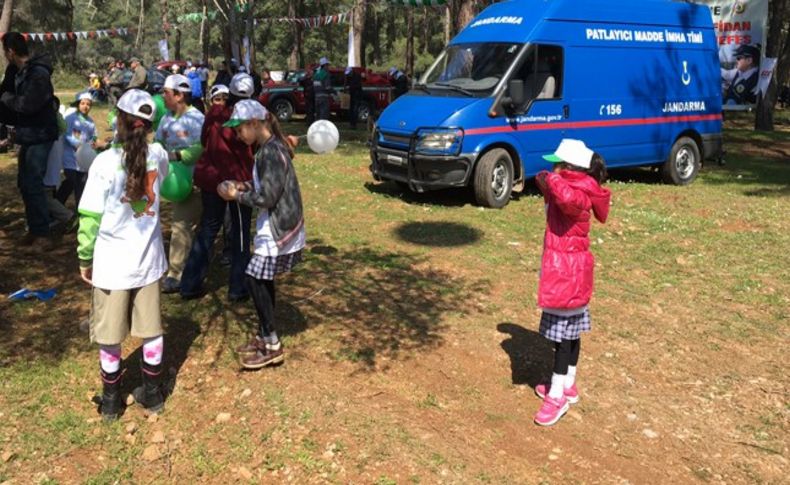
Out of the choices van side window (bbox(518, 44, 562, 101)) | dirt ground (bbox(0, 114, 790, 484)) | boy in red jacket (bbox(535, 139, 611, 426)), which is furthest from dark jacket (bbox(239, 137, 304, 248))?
van side window (bbox(518, 44, 562, 101))

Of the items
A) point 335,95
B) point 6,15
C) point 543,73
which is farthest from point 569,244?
point 6,15

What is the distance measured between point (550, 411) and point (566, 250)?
923 millimetres

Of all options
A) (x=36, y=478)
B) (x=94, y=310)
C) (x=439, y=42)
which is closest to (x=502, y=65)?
(x=94, y=310)

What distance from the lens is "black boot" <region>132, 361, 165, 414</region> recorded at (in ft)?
12.7

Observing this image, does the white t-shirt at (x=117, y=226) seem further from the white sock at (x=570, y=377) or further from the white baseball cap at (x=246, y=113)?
the white sock at (x=570, y=377)

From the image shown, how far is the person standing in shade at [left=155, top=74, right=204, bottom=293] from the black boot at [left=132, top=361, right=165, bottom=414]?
1720mm

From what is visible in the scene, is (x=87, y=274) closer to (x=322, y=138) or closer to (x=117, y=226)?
(x=117, y=226)

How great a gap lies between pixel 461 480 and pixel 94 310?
82.9 inches

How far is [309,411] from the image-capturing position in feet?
12.9

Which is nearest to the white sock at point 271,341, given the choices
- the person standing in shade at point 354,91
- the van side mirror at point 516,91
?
the van side mirror at point 516,91

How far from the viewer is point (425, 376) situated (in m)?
4.43

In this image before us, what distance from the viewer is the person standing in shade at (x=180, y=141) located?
5426mm

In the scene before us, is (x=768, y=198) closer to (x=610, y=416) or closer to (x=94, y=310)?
(x=610, y=416)

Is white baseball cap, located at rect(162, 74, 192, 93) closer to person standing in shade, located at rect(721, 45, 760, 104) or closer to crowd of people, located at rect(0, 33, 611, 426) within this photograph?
crowd of people, located at rect(0, 33, 611, 426)
